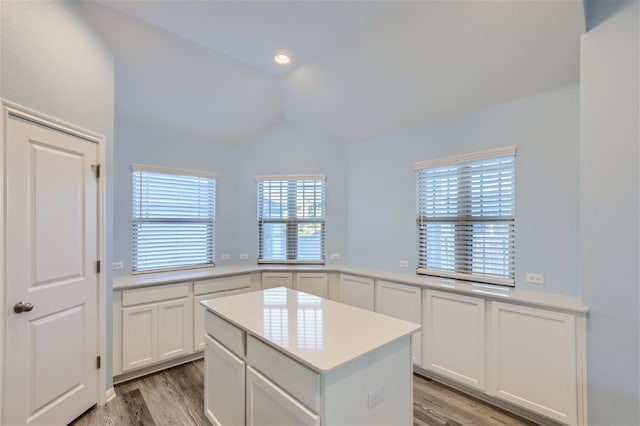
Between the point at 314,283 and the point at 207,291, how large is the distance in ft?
4.23

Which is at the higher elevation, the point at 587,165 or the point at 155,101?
the point at 155,101

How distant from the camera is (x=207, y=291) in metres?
3.31

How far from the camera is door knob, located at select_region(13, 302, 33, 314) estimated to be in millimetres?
1804

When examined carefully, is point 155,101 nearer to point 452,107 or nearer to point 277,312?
point 277,312

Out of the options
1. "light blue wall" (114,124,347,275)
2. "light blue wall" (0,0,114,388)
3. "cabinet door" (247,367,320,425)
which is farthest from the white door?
"light blue wall" (114,124,347,275)

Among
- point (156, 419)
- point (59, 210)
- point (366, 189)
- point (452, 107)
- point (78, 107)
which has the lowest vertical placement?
point (156, 419)

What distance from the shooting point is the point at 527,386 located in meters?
2.23

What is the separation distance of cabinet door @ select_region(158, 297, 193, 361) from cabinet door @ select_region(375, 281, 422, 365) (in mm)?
2100

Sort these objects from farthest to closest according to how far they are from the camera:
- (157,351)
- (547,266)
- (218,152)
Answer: (218,152)
(157,351)
(547,266)

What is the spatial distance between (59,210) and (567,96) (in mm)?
4005

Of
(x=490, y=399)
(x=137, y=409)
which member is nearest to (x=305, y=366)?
(x=137, y=409)

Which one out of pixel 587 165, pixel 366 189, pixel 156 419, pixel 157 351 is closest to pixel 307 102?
pixel 366 189

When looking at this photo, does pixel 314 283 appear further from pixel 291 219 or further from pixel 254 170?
pixel 254 170

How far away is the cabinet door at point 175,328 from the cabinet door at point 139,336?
55 mm
